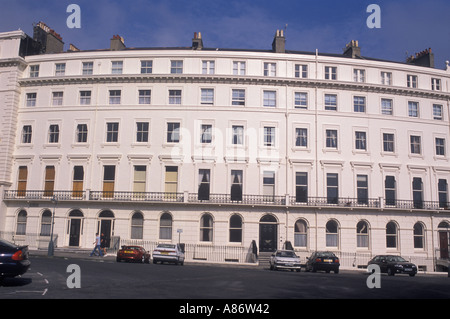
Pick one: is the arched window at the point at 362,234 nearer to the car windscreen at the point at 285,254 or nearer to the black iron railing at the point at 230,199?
the black iron railing at the point at 230,199

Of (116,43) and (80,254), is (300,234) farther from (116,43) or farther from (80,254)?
(116,43)

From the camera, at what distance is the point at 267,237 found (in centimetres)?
3278

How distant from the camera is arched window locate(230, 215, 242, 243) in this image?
3272 cm

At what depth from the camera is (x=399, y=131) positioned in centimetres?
3572

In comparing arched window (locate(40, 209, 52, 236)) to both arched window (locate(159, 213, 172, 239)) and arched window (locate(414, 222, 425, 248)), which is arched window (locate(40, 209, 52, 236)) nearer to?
arched window (locate(159, 213, 172, 239))

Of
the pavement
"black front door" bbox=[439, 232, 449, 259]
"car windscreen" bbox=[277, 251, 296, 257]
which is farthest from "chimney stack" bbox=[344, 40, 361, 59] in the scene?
"car windscreen" bbox=[277, 251, 296, 257]

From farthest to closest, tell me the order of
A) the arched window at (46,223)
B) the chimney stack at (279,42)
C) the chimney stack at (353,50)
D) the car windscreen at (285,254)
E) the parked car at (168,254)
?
the chimney stack at (353,50) < the chimney stack at (279,42) < the arched window at (46,223) < the parked car at (168,254) < the car windscreen at (285,254)

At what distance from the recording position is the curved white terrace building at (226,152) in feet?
108

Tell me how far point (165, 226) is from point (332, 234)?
13.6m

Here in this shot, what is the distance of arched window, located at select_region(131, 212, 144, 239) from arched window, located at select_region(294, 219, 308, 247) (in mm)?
12440

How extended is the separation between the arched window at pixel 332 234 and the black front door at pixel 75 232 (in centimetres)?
2048

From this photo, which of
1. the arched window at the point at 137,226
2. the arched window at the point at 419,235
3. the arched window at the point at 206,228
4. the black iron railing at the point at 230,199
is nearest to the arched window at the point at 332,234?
the black iron railing at the point at 230,199
